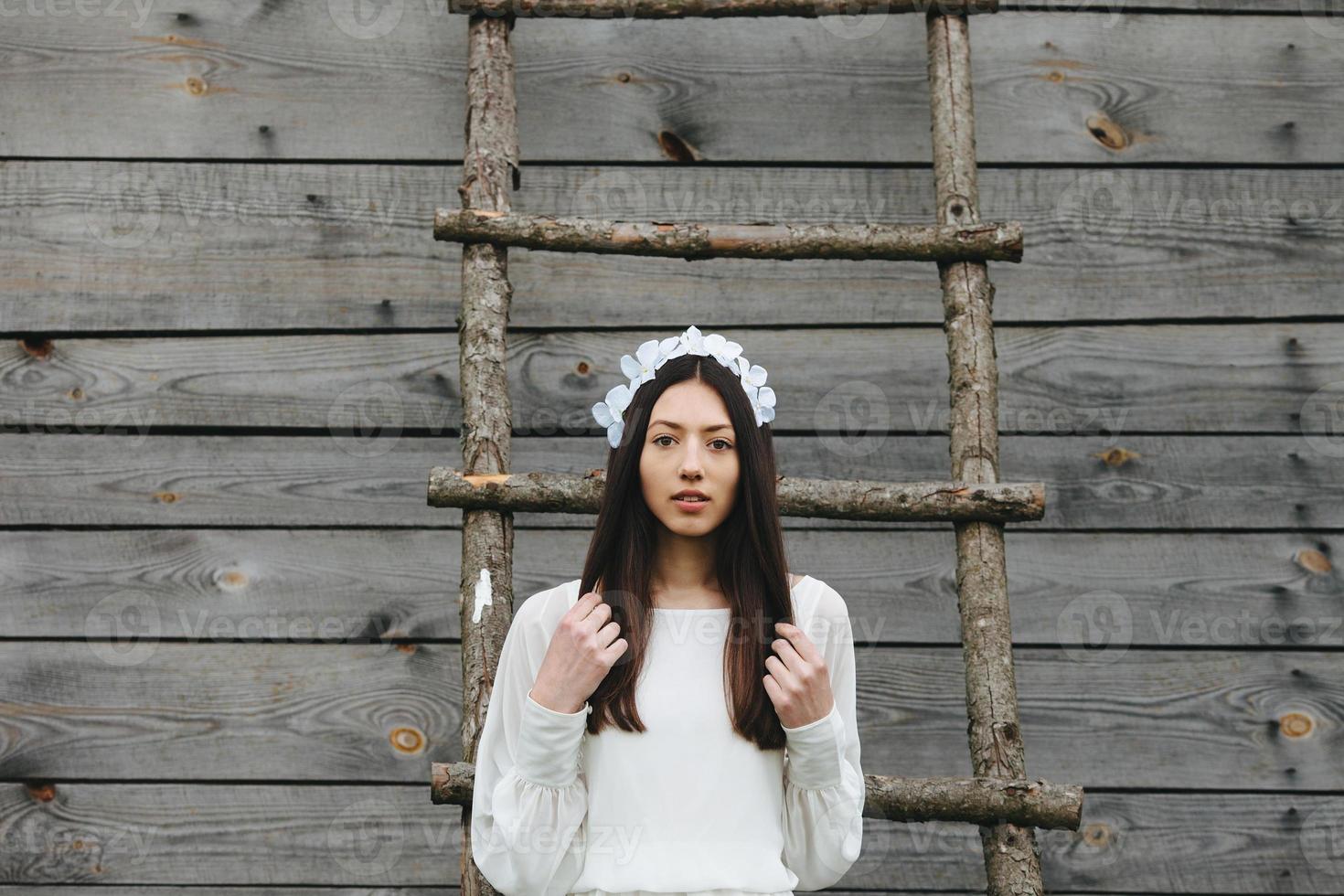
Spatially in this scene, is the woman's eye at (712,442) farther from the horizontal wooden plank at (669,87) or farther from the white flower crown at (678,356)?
the horizontal wooden plank at (669,87)

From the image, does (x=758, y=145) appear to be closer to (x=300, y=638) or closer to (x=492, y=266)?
(x=492, y=266)

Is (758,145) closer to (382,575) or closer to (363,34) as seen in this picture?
(363,34)

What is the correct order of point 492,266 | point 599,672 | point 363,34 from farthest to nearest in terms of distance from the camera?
1. point 363,34
2. point 492,266
3. point 599,672

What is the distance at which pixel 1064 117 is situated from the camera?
238cm

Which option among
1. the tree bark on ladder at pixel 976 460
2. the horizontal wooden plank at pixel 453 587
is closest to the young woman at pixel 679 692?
the tree bark on ladder at pixel 976 460

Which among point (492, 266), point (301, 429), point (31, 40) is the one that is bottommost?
point (301, 429)

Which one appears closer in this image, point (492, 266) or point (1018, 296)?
point (492, 266)

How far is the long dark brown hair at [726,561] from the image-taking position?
1438mm

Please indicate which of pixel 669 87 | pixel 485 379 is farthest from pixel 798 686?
pixel 669 87

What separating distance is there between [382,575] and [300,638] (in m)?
0.21

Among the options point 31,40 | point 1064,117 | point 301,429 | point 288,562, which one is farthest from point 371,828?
point 1064,117

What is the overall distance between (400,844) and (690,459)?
1258mm

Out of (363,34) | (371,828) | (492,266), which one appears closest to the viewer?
(492,266)

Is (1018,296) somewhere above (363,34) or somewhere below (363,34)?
below
